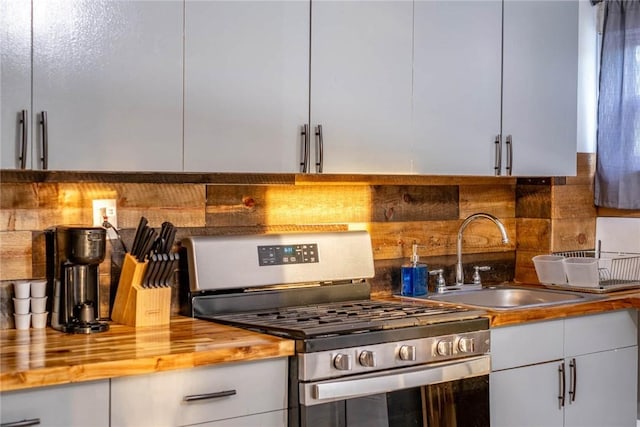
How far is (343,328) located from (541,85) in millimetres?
1528

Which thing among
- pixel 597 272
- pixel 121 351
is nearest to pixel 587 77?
pixel 597 272

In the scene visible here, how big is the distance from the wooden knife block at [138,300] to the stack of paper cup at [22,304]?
272 mm

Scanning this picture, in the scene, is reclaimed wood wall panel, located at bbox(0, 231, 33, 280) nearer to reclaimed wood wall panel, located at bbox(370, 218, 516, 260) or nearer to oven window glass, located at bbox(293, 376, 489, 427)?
oven window glass, located at bbox(293, 376, 489, 427)

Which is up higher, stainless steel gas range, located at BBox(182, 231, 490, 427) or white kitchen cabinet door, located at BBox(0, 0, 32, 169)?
white kitchen cabinet door, located at BBox(0, 0, 32, 169)

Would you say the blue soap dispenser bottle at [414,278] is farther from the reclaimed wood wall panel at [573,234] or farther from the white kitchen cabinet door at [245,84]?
the white kitchen cabinet door at [245,84]

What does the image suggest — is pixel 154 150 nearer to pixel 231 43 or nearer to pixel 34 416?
pixel 231 43

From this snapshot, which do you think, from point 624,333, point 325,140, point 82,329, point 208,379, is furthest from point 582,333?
point 82,329

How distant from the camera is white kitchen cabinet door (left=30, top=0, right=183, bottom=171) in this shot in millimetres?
2332

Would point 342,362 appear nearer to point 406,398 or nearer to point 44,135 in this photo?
point 406,398

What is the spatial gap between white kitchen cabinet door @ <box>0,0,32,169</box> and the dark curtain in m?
2.59

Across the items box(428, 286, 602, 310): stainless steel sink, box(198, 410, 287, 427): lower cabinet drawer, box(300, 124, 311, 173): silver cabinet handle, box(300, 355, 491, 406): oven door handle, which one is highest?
box(300, 124, 311, 173): silver cabinet handle

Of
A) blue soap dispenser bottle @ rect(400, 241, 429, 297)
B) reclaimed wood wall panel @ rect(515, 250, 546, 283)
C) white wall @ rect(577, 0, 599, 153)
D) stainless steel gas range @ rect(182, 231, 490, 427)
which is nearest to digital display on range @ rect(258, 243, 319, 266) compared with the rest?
stainless steel gas range @ rect(182, 231, 490, 427)

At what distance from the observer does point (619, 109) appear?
151 inches

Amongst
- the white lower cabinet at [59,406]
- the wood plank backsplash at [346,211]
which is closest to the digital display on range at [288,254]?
the wood plank backsplash at [346,211]
